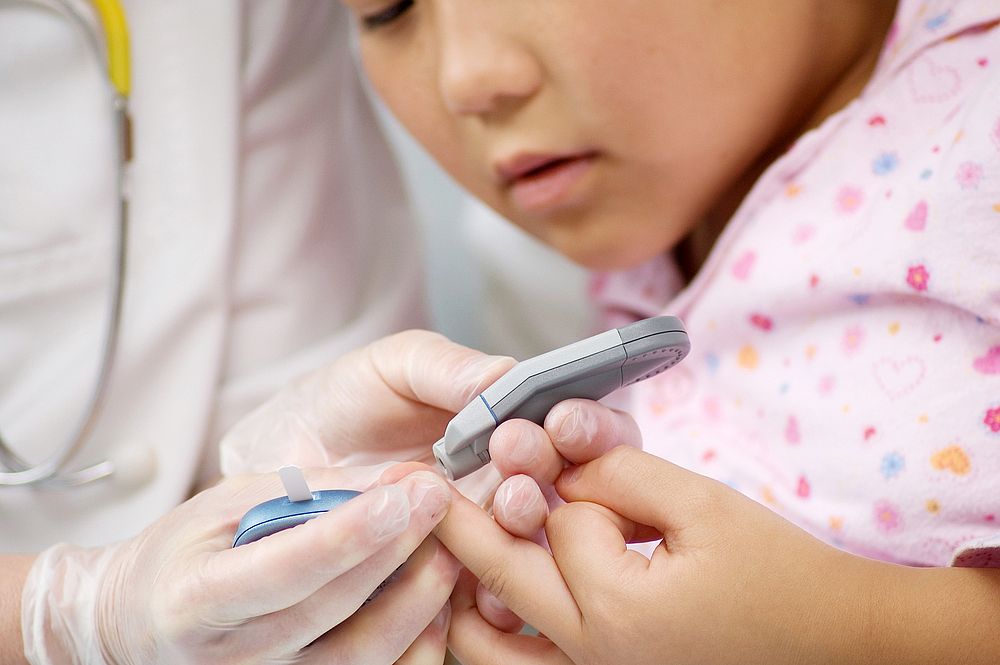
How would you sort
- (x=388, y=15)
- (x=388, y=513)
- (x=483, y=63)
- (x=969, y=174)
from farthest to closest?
(x=388, y=15)
(x=483, y=63)
(x=969, y=174)
(x=388, y=513)

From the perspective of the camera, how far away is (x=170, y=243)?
88 cm

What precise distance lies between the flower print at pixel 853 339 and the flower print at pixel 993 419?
0.12m

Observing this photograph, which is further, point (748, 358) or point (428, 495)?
point (748, 358)

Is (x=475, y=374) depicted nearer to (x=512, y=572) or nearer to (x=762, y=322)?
(x=512, y=572)

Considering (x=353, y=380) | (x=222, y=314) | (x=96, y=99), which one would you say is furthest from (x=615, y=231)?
(x=96, y=99)

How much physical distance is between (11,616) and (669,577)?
0.46 m

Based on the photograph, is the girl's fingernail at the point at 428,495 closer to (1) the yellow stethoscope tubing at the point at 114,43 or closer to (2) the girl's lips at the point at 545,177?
(2) the girl's lips at the point at 545,177

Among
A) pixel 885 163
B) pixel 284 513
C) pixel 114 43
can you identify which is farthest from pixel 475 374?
pixel 114 43

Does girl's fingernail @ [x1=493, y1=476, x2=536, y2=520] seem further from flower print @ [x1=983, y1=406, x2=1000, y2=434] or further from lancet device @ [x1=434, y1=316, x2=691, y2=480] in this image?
flower print @ [x1=983, y1=406, x2=1000, y2=434]

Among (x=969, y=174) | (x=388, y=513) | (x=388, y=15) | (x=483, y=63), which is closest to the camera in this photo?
(x=388, y=513)

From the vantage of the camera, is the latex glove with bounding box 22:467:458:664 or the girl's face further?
the girl's face

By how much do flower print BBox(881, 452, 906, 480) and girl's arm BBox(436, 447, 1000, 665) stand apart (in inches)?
3.1

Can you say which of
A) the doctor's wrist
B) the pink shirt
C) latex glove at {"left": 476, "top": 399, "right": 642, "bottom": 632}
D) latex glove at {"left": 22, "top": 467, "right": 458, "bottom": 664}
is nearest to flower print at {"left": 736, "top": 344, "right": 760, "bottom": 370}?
the pink shirt

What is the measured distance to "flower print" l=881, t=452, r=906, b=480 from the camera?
23.8 inches
